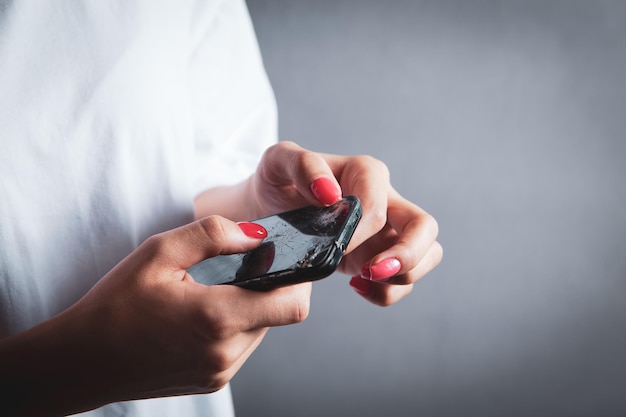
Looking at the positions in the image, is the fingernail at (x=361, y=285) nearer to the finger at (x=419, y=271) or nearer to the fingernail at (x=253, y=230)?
the finger at (x=419, y=271)

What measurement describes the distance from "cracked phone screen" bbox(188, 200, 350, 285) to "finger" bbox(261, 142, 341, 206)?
0.06ft

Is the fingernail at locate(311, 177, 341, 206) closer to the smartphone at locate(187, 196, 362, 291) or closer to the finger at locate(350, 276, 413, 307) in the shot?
the smartphone at locate(187, 196, 362, 291)

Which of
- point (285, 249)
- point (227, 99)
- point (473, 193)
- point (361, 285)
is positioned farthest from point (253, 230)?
point (473, 193)

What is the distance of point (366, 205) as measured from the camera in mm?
524

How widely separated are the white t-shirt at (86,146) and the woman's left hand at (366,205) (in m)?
0.12

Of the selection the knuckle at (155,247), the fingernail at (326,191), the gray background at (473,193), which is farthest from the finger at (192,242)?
the gray background at (473,193)

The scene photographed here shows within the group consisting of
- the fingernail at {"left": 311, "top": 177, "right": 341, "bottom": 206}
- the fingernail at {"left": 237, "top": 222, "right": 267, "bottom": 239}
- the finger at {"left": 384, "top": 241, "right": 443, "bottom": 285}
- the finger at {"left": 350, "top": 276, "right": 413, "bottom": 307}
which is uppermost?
the fingernail at {"left": 311, "top": 177, "right": 341, "bottom": 206}

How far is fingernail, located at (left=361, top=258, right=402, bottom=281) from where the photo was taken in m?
0.50

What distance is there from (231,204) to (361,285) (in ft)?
0.79

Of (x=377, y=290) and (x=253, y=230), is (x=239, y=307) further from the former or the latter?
(x=377, y=290)

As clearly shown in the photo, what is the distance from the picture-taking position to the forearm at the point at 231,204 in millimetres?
676

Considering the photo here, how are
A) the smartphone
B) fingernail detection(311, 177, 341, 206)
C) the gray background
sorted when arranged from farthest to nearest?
the gray background
fingernail detection(311, 177, 341, 206)
the smartphone

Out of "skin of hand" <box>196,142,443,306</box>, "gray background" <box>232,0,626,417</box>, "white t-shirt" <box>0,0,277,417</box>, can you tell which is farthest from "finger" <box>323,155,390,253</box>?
"gray background" <box>232,0,626,417</box>

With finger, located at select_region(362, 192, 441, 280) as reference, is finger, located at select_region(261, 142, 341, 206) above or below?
above
